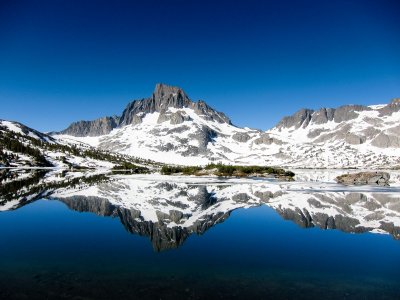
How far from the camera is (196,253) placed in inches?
773

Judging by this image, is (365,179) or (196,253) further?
(365,179)

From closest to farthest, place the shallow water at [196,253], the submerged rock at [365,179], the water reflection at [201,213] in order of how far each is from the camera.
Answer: the shallow water at [196,253], the water reflection at [201,213], the submerged rock at [365,179]

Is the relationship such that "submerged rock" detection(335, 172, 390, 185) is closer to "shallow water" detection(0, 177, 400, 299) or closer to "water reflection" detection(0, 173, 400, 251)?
"water reflection" detection(0, 173, 400, 251)

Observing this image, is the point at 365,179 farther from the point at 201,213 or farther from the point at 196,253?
the point at 196,253

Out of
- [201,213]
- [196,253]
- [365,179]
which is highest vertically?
[365,179]

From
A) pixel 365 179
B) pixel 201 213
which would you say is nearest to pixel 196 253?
pixel 201 213

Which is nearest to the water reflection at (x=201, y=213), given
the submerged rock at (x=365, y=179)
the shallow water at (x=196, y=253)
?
the shallow water at (x=196, y=253)

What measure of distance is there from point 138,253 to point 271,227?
1297cm

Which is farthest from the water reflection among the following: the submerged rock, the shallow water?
the submerged rock

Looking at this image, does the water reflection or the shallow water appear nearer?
the shallow water

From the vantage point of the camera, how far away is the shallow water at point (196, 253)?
14.0 meters

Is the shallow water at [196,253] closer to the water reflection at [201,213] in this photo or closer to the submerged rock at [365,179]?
the water reflection at [201,213]

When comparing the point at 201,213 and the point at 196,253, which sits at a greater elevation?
the point at 201,213

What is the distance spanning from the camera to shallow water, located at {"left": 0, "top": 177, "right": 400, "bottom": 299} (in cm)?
1405
